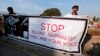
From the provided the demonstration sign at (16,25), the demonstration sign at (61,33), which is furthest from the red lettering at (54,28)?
the demonstration sign at (16,25)

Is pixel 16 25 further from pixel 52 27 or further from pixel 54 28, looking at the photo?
pixel 54 28

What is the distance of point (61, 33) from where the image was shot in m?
9.13

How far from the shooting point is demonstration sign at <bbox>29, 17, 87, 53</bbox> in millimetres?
8766

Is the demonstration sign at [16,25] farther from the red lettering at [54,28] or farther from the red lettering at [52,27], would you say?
the red lettering at [54,28]

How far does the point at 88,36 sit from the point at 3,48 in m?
3.28

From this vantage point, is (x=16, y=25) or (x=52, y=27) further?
(x=16, y=25)

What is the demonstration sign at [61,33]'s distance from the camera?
8766mm

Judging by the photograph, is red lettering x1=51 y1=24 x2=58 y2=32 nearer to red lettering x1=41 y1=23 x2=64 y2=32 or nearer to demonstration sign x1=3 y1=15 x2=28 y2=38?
red lettering x1=41 y1=23 x2=64 y2=32

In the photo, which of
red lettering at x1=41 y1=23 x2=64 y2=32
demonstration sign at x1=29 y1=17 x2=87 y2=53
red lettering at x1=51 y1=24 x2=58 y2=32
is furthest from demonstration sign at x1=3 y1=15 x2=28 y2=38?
red lettering at x1=51 y1=24 x2=58 y2=32

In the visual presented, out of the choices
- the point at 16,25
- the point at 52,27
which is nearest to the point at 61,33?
the point at 52,27

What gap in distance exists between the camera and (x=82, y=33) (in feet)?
28.8

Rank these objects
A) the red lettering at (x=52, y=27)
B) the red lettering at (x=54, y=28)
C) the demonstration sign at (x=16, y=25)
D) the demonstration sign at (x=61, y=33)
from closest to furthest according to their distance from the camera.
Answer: the demonstration sign at (x=61, y=33) < the red lettering at (x=52, y=27) < the red lettering at (x=54, y=28) < the demonstration sign at (x=16, y=25)

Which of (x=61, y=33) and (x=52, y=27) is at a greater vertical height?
(x=52, y=27)

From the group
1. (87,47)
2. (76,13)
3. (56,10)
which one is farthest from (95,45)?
(56,10)
